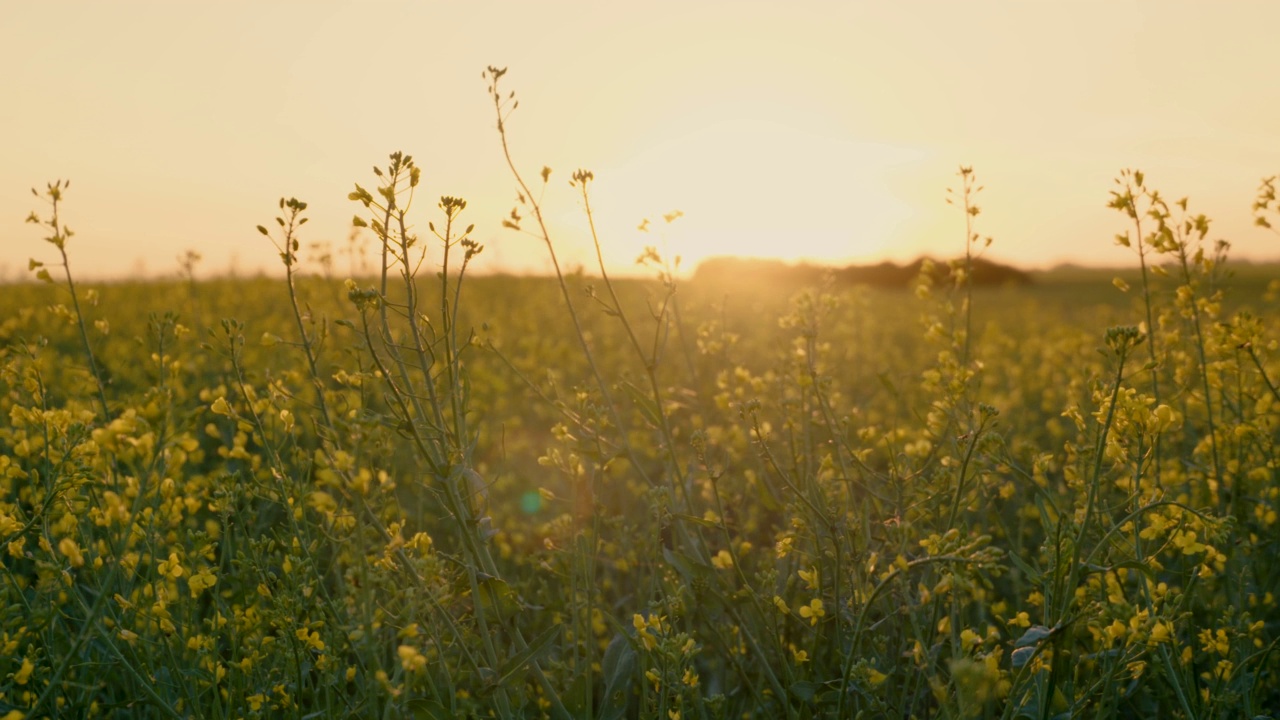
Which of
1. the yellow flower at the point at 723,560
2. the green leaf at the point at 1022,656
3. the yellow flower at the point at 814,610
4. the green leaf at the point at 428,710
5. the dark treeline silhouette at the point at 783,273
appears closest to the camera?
the green leaf at the point at 1022,656

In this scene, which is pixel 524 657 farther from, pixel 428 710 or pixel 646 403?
pixel 646 403

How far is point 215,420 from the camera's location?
20.7 feet

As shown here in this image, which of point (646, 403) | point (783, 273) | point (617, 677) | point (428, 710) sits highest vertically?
point (783, 273)

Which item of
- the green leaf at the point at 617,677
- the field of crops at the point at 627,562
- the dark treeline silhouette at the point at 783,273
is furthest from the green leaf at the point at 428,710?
the dark treeline silhouette at the point at 783,273

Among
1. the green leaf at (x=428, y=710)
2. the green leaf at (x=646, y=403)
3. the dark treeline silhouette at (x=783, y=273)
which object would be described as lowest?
the green leaf at (x=428, y=710)

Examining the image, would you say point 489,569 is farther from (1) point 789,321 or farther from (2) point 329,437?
(1) point 789,321

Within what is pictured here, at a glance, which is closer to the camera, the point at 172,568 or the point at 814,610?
the point at 814,610

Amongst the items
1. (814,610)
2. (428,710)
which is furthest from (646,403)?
(428,710)

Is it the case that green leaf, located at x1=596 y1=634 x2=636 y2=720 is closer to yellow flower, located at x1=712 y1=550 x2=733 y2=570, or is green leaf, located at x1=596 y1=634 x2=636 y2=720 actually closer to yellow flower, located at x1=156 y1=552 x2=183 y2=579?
yellow flower, located at x1=712 y1=550 x2=733 y2=570

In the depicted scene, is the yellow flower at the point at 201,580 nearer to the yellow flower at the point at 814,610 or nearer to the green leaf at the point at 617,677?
the green leaf at the point at 617,677

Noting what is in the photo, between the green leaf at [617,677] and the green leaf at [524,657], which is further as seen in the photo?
the green leaf at [617,677]

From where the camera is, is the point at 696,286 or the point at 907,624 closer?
the point at 907,624

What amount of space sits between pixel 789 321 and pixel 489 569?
1.56 meters

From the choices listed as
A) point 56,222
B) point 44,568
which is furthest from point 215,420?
point 44,568
